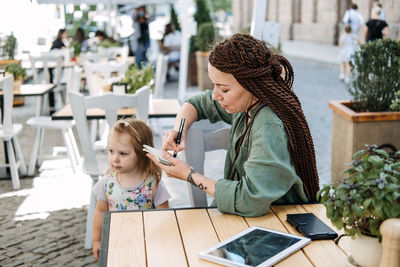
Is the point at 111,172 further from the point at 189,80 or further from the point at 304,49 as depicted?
the point at 304,49

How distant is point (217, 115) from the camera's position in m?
2.93

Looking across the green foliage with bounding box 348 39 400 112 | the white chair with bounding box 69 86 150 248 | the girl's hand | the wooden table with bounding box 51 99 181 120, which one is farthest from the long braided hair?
the green foliage with bounding box 348 39 400 112

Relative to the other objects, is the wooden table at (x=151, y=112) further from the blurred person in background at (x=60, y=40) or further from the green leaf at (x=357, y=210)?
the blurred person in background at (x=60, y=40)

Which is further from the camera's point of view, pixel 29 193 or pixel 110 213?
pixel 29 193

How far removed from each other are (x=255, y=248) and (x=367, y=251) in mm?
373

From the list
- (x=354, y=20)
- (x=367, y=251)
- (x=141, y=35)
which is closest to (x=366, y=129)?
(x=367, y=251)

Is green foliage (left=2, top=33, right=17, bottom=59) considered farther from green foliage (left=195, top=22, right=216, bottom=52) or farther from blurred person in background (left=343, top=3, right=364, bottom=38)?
blurred person in background (left=343, top=3, right=364, bottom=38)

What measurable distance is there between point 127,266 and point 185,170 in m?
0.61

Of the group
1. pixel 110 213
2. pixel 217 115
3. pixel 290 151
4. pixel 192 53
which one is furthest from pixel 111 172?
pixel 192 53

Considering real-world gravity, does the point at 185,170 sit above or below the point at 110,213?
above

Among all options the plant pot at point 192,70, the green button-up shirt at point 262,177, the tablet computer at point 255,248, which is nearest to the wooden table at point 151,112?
the green button-up shirt at point 262,177

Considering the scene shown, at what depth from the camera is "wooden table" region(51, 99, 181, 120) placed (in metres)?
4.68

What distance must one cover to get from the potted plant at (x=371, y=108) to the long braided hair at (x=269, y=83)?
8.86 feet

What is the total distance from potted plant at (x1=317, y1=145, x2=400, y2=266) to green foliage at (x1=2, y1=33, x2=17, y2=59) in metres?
4.17
